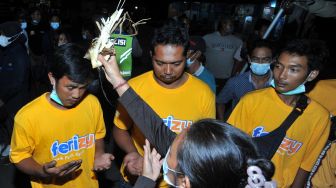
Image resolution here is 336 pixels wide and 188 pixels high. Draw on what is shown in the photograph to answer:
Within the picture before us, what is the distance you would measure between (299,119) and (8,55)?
13.0 feet

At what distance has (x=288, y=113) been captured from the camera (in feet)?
8.11

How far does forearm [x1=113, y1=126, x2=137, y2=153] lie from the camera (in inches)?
99.0

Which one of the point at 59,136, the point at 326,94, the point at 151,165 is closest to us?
the point at 151,165

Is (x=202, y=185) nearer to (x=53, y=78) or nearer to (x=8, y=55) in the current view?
(x=53, y=78)

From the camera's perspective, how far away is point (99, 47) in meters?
1.94

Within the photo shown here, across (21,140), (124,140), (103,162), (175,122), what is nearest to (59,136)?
(21,140)

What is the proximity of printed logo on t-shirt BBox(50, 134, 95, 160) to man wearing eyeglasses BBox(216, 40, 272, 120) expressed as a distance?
1.84 metres

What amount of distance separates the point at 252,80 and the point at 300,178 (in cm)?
155

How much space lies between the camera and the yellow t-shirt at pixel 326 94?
335 cm

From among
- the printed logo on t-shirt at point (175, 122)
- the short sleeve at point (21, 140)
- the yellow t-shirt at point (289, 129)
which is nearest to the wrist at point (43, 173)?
the short sleeve at point (21, 140)

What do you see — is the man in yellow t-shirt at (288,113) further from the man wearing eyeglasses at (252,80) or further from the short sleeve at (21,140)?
the short sleeve at (21,140)

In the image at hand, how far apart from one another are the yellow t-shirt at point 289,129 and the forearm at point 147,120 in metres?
0.78

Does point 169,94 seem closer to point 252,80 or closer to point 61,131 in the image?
point 61,131

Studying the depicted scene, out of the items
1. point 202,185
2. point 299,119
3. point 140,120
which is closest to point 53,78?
point 140,120
